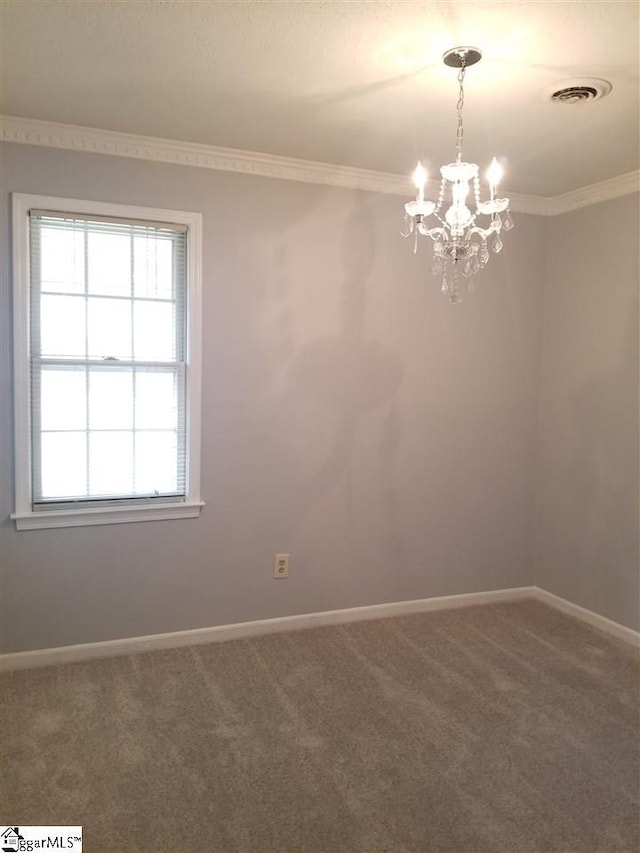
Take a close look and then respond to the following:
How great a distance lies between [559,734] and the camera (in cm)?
263

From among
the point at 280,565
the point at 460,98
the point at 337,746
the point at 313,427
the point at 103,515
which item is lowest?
the point at 337,746

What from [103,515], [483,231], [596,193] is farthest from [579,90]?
[103,515]

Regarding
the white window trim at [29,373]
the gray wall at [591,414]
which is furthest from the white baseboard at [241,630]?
the white window trim at [29,373]

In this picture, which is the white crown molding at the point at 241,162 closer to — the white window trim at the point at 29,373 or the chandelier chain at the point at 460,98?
the white window trim at the point at 29,373

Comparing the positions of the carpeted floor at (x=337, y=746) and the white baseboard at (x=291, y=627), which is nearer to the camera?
the carpeted floor at (x=337, y=746)

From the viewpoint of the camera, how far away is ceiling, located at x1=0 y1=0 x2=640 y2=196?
6.31ft

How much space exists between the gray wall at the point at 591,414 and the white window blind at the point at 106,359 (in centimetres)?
218

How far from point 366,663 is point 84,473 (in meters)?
1.61

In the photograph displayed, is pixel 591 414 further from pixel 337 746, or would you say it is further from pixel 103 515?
pixel 103 515

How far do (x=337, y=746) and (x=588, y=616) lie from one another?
6.35ft

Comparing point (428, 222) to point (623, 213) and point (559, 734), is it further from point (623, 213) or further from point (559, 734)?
point (559, 734)

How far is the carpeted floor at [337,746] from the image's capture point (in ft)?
6.81

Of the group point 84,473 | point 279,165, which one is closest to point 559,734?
point 84,473

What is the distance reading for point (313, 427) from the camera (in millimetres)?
3537
